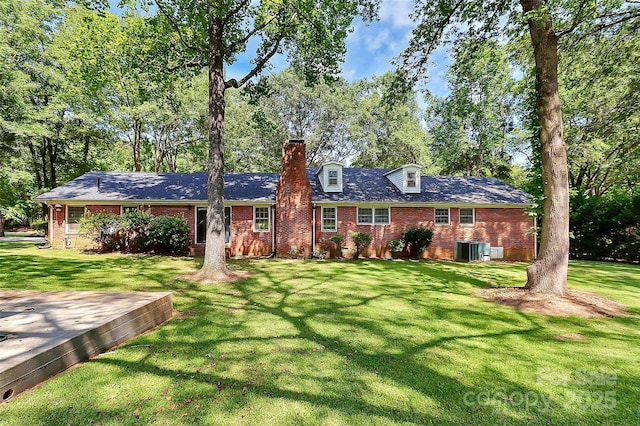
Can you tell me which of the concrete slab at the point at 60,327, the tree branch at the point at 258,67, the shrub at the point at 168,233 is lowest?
the concrete slab at the point at 60,327

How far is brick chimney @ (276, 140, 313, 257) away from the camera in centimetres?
1435

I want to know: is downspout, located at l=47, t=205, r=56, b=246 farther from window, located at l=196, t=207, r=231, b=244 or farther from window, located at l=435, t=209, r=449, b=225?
window, located at l=435, t=209, r=449, b=225

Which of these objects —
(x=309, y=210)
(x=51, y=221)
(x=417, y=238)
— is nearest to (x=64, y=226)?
(x=51, y=221)

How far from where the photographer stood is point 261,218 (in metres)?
15.0

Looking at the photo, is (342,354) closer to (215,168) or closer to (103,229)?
(215,168)

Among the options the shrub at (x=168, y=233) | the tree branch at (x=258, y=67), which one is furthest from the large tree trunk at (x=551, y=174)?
the shrub at (x=168, y=233)

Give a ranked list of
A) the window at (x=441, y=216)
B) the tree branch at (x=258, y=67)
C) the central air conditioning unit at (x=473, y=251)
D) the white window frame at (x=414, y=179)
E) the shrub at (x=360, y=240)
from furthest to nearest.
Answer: the white window frame at (x=414, y=179) < the window at (x=441, y=216) < the shrub at (x=360, y=240) < the central air conditioning unit at (x=473, y=251) < the tree branch at (x=258, y=67)

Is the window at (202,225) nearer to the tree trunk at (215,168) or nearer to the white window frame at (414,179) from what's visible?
the tree trunk at (215,168)

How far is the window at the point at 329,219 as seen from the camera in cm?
1490

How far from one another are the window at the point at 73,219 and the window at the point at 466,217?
20.0 m

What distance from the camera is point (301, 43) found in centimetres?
1041

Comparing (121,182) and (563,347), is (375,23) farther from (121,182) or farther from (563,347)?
(121,182)

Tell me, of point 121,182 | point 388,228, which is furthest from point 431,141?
point 121,182

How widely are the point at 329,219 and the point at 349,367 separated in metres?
11.3
